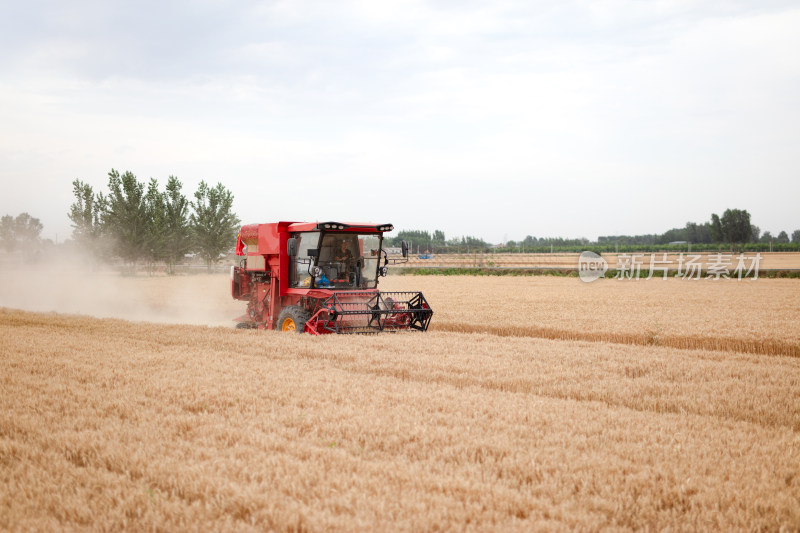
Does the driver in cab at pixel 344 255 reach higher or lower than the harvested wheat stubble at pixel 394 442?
higher

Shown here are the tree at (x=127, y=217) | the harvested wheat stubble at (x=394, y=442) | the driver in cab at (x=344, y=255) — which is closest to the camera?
the harvested wheat stubble at (x=394, y=442)

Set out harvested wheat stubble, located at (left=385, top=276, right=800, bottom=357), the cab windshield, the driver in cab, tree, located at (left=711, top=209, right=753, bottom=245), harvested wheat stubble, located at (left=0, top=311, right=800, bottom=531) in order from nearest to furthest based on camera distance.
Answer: harvested wheat stubble, located at (left=0, top=311, right=800, bottom=531), the cab windshield, harvested wheat stubble, located at (left=385, top=276, right=800, bottom=357), the driver in cab, tree, located at (left=711, top=209, right=753, bottom=245)

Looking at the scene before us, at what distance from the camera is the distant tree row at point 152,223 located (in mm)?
55878

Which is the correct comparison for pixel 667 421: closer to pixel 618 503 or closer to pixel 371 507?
pixel 618 503

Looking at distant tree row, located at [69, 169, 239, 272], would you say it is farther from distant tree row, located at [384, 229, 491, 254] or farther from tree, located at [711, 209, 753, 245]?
tree, located at [711, 209, 753, 245]

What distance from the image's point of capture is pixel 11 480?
5.01m

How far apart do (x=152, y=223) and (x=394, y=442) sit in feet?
183

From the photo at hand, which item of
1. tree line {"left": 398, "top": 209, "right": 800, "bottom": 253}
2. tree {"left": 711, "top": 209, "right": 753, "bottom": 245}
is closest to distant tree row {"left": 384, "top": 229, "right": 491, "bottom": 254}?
tree line {"left": 398, "top": 209, "right": 800, "bottom": 253}

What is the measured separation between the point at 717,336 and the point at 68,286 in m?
26.3

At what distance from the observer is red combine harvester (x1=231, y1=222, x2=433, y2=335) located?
13625mm

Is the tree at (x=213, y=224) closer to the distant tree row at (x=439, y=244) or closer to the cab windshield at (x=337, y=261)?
the distant tree row at (x=439, y=244)

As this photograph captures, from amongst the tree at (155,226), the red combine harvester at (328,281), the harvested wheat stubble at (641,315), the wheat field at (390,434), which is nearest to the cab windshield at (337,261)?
the red combine harvester at (328,281)

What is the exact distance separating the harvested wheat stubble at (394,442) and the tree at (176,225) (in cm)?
4970

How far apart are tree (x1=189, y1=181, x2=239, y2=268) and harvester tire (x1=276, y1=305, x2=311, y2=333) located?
49.0 m
